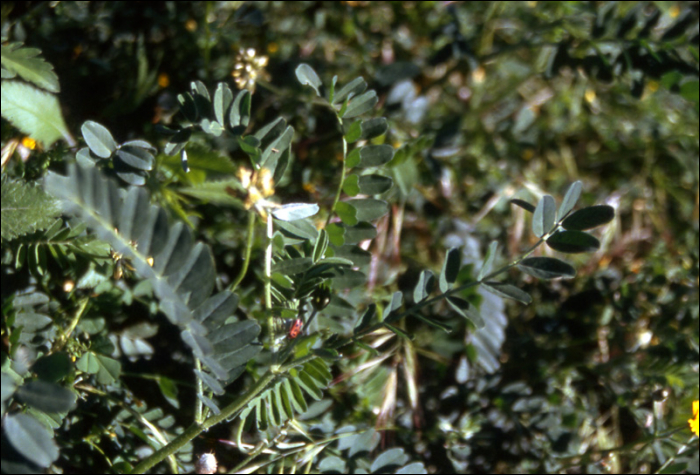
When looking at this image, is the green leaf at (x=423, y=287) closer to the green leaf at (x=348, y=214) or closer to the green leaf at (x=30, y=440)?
the green leaf at (x=348, y=214)

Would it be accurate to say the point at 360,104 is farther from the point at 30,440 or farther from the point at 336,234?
the point at 30,440

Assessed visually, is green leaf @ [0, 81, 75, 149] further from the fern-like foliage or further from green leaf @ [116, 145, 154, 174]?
the fern-like foliage

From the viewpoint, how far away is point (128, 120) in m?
1.31

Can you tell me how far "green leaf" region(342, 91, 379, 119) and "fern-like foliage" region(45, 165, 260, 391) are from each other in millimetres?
411

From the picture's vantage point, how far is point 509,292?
86 centimetres

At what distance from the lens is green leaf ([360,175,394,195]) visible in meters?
1.02

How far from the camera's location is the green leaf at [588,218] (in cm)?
83

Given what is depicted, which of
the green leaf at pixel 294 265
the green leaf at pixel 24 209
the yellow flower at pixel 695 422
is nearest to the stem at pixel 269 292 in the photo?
the green leaf at pixel 294 265

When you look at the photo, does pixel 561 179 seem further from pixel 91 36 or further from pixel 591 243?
pixel 91 36

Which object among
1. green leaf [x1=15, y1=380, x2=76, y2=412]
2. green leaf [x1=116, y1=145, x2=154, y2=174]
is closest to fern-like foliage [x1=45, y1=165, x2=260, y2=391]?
green leaf [x1=15, y1=380, x2=76, y2=412]

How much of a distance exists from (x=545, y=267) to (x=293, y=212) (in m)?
0.39

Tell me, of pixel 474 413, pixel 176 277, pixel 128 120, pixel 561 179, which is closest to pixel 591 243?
pixel 176 277

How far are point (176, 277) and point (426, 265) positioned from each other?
96 cm

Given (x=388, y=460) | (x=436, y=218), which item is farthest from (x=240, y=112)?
(x=436, y=218)
